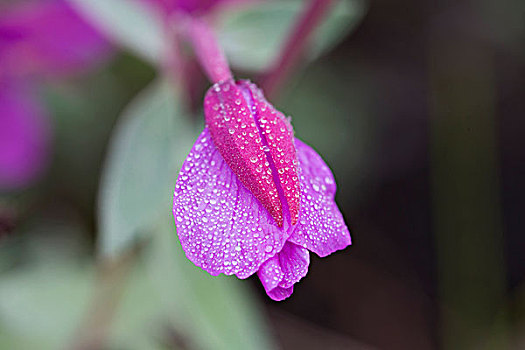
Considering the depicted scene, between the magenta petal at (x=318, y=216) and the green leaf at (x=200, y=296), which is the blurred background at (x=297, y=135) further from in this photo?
the magenta petal at (x=318, y=216)

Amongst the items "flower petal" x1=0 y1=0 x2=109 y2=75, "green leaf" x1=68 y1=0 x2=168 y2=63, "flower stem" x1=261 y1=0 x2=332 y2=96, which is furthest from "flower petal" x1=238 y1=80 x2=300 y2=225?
"flower petal" x1=0 y1=0 x2=109 y2=75

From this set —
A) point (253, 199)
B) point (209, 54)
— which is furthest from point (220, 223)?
point (209, 54)

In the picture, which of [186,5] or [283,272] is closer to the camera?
[283,272]

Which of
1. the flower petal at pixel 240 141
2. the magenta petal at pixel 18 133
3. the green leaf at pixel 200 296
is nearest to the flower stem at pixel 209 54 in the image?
the flower petal at pixel 240 141

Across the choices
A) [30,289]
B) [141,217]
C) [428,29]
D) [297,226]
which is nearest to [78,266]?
[30,289]

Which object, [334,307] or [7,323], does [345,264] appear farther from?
[7,323]

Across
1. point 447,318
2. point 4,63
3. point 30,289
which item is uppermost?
point 4,63

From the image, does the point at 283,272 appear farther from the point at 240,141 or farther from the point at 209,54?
the point at 209,54
